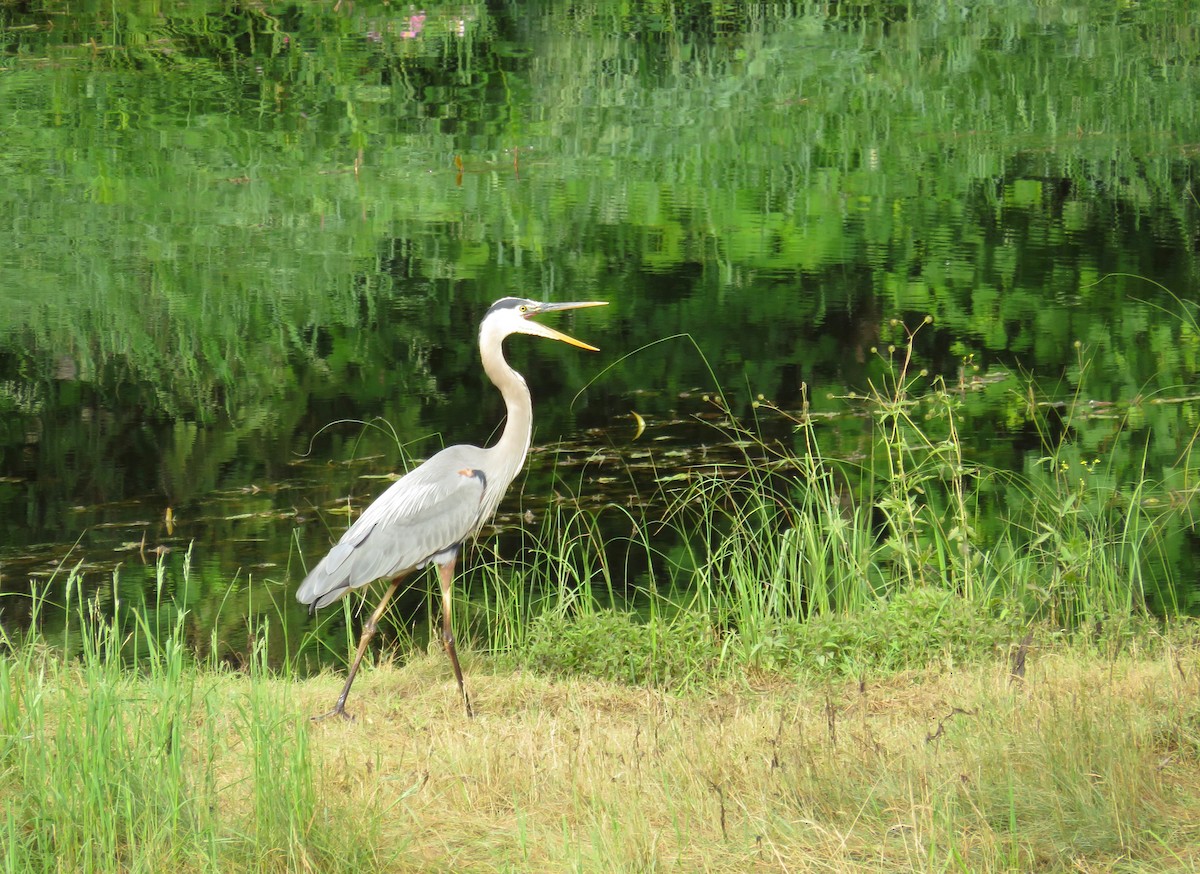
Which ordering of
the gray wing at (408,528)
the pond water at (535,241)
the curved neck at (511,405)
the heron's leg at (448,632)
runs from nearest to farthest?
the heron's leg at (448,632)
the gray wing at (408,528)
the curved neck at (511,405)
the pond water at (535,241)

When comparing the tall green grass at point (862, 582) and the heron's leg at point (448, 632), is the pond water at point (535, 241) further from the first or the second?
the heron's leg at point (448, 632)

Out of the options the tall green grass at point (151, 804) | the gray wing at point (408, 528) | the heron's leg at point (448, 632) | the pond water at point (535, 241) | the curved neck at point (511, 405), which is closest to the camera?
the tall green grass at point (151, 804)

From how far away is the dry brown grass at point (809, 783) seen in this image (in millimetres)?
3008

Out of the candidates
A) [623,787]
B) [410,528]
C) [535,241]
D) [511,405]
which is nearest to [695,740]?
[623,787]

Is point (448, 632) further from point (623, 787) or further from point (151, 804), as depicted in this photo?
point (151, 804)

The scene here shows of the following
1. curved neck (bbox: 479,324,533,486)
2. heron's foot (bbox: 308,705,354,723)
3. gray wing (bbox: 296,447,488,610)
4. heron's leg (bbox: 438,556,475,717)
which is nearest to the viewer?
heron's foot (bbox: 308,705,354,723)

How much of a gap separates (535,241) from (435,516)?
564 centimetres

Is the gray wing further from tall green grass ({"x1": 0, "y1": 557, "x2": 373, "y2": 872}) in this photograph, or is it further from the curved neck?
tall green grass ({"x1": 0, "y1": 557, "x2": 373, "y2": 872})

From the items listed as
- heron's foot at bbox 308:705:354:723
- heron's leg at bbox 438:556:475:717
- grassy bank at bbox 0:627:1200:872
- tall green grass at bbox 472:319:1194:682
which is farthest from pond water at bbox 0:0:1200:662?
grassy bank at bbox 0:627:1200:872

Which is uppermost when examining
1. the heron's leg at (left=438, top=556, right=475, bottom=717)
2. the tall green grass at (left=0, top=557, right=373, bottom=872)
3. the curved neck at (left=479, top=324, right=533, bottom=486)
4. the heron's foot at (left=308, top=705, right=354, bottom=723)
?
the curved neck at (left=479, top=324, right=533, bottom=486)

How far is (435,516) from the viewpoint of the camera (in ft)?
15.8

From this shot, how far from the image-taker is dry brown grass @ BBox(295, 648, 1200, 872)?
3.01 metres

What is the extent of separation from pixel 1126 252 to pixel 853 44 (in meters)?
5.38

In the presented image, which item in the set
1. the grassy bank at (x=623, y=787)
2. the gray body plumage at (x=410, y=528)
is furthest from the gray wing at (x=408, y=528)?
A: the grassy bank at (x=623, y=787)
